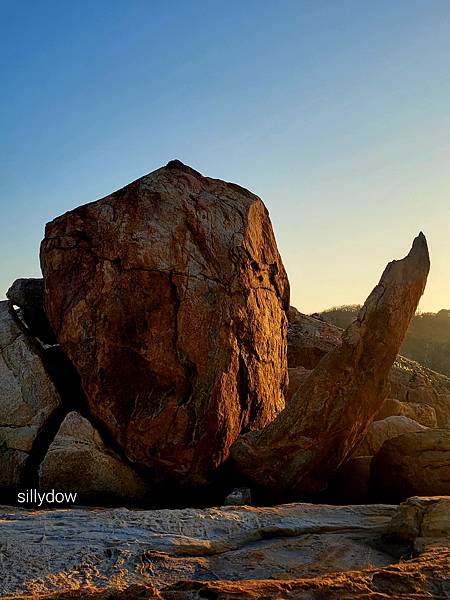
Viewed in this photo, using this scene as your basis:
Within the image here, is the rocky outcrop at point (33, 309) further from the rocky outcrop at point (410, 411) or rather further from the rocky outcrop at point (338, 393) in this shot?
the rocky outcrop at point (410, 411)

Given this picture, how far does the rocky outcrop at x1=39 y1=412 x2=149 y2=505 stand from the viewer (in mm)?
5648

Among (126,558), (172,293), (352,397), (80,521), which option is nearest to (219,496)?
(352,397)

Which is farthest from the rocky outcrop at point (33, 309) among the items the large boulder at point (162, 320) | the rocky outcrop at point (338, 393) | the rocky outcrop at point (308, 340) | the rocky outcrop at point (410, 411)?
the rocky outcrop at point (410, 411)

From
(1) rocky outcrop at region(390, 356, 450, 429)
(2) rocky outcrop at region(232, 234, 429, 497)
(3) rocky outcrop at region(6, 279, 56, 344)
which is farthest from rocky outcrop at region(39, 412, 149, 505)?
(1) rocky outcrop at region(390, 356, 450, 429)

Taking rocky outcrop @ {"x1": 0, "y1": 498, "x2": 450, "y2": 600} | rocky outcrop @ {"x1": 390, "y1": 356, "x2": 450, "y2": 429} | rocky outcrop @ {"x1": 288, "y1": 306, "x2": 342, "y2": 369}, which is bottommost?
rocky outcrop @ {"x1": 0, "y1": 498, "x2": 450, "y2": 600}

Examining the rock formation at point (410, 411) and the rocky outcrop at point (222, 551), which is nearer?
the rocky outcrop at point (222, 551)

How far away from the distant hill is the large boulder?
456 inches

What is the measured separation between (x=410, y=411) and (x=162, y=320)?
5.21 metres

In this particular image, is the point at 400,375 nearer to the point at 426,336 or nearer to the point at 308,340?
the point at 308,340

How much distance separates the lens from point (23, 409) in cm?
614

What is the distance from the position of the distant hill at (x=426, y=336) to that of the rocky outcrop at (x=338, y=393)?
1198 cm

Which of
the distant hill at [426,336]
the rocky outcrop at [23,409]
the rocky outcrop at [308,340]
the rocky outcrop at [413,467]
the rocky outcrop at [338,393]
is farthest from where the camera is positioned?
the distant hill at [426,336]

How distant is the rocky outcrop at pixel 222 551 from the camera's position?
8.48ft

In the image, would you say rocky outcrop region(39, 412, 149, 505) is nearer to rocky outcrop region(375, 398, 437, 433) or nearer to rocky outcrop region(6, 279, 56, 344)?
rocky outcrop region(6, 279, 56, 344)
